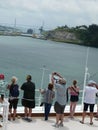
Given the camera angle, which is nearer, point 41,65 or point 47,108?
point 47,108

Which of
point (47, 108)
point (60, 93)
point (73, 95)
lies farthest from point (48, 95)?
point (73, 95)

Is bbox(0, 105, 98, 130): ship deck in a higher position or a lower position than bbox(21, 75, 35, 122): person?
lower

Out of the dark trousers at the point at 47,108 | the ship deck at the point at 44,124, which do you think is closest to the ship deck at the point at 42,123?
the ship deck at the point at 44,124

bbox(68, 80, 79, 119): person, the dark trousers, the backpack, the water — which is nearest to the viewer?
the backpack

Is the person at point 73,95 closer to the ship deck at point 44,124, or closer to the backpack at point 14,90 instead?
the ship deck at point 44,124

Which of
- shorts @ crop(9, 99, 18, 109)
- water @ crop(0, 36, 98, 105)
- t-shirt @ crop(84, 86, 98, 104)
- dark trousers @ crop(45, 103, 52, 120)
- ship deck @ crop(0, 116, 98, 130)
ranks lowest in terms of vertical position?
water @ crop(0, 36, 98, 105)

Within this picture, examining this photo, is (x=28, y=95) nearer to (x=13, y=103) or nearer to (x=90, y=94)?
(x=13, y=103)

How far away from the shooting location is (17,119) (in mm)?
9281

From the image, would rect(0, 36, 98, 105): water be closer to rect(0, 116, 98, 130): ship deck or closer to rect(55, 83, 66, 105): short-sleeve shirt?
rect(0, 116, 98, 130): ship deck

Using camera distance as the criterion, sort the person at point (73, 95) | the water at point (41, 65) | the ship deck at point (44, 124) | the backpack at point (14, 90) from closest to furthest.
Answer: the ship deck at point (44, 124), the backpack at point (14, 90), the person at point (73, 95), the water at point (41, 65)

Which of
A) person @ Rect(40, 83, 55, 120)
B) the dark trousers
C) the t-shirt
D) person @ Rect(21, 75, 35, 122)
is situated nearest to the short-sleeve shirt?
person @ Rect(40, 83, 55, 120)

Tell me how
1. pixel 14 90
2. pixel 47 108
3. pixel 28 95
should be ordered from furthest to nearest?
1. pixel 47 108
2. pixel 28 95
3. pixel 14 90

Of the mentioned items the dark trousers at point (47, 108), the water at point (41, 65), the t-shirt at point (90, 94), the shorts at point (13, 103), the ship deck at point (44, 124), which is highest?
the t-shirt at point (90, 94)

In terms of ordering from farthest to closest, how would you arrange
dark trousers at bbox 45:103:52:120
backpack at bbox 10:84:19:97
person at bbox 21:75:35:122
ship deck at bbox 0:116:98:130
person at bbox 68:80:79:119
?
person at bbox 68:80:79:119, dark trousers at bbox 45:103:52:120, person at bbox 21:75:35:122, backpack at bbox 10:84:19:97, ship deck at bbox 0:116:98:130
